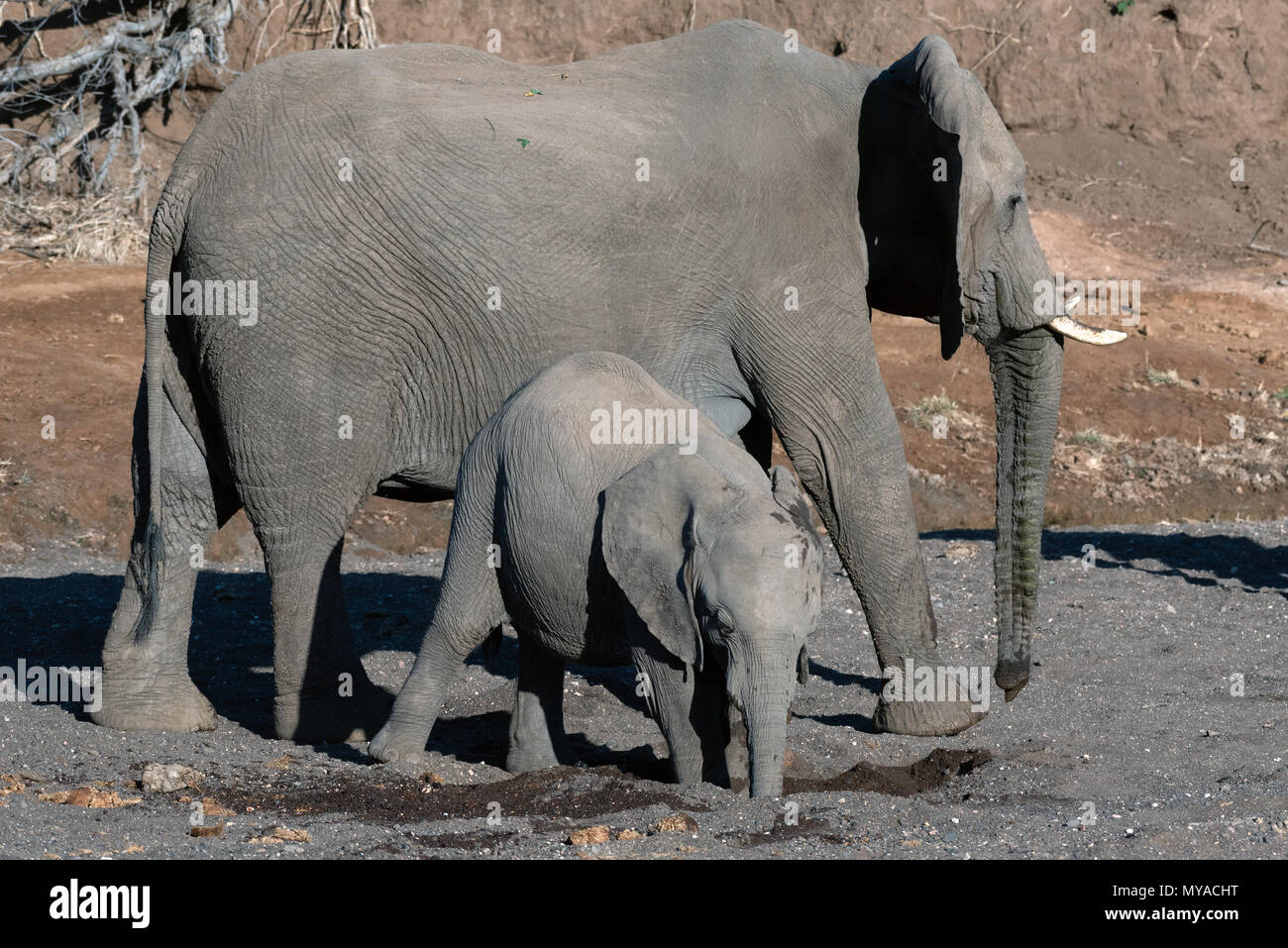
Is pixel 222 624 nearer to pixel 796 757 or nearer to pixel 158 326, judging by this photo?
pixel 158 326

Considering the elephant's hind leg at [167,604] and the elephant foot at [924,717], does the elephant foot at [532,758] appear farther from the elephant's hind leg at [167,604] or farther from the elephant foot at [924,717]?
the elephant's hind leg at [167,604]

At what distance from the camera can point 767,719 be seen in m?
6.05

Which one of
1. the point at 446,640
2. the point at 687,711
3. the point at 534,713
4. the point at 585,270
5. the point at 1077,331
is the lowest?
the point at 534,713

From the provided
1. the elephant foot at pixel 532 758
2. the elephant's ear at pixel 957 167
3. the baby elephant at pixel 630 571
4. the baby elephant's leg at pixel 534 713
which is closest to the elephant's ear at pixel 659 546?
the baby elephant at pixel 630 571

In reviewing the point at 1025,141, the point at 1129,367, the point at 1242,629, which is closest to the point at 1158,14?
the point at 1025,141

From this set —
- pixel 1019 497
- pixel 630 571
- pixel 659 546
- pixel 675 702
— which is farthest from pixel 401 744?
pixel 1019 497

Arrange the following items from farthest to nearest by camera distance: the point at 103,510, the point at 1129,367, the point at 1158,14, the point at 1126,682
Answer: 1. the point at 1158,14
2. the point at 1129,367
3. the point at 103,510
4. the point at 1126,682

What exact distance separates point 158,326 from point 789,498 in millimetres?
2941

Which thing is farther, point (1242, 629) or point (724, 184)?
point (1242, 629)

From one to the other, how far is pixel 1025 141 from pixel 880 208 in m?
14.7

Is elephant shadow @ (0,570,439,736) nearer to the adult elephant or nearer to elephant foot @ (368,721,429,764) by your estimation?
elephant foot @ (368,721,429,764)

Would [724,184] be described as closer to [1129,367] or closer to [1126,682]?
[1126,682]

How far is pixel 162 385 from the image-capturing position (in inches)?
311

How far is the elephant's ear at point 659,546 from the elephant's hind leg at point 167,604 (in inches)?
97.9
